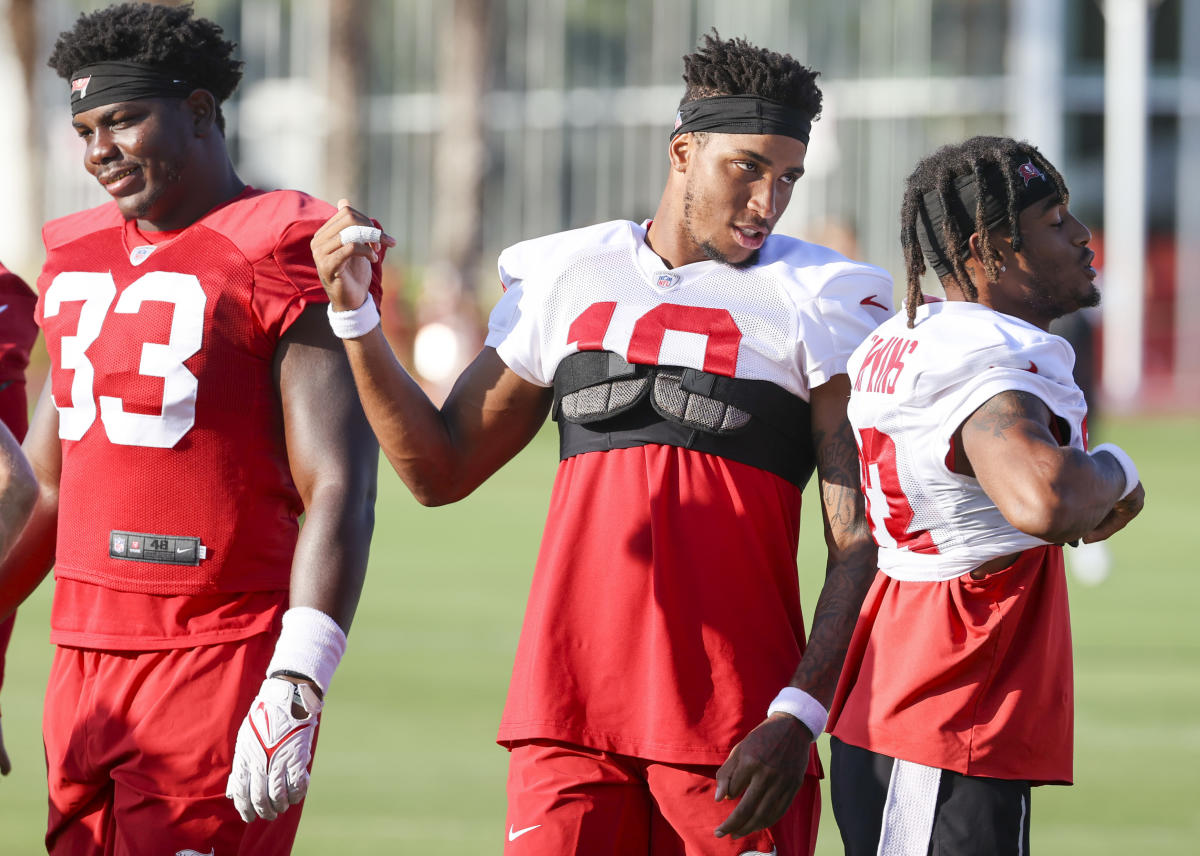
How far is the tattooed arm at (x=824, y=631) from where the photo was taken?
147 inches

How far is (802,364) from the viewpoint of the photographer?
4.07 meters

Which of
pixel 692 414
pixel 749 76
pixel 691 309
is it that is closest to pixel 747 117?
pixel 749 76

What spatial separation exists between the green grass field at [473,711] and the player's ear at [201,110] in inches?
56.3

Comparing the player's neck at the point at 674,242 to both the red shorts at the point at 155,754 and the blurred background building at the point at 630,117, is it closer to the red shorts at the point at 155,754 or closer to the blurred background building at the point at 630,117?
the red shorts at the point at 155,754

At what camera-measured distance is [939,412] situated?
3617 mm

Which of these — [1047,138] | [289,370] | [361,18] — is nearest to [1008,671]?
[289,370]

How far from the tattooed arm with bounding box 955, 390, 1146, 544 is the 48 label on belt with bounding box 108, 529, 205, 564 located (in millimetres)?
1817

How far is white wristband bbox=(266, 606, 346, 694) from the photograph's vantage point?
393 centimetres

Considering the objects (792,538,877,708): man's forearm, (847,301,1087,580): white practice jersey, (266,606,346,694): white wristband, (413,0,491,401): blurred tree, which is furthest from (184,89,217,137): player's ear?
(413,0,491,401): blurred tree

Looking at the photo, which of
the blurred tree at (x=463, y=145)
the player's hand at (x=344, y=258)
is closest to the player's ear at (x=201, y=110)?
the player's hand at (x=344, y=258)

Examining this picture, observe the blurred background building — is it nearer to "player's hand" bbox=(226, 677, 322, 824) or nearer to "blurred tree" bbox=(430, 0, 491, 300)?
"blurred tree" bbox=(430, 0, 491, 300)

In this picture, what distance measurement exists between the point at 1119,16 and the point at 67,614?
31.1 meters

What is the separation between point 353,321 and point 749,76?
1.07 meters

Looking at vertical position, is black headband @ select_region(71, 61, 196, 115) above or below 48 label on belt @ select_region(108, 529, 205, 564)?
above
